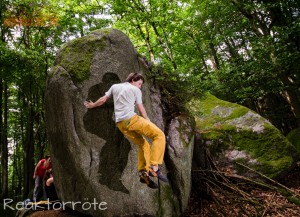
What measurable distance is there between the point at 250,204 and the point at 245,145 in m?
2.18

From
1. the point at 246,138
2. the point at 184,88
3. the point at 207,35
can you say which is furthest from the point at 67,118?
the point at 207,35

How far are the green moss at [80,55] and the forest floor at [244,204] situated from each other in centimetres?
373

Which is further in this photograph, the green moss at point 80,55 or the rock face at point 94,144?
the green moss at point 80,55

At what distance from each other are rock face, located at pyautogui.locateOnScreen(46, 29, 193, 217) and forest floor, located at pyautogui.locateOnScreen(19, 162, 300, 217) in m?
0.84

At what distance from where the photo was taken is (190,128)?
7.51 m

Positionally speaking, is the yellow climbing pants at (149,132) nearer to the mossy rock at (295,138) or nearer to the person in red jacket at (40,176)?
the person in red jacket at (40,176)

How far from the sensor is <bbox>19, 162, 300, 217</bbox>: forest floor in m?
6.61

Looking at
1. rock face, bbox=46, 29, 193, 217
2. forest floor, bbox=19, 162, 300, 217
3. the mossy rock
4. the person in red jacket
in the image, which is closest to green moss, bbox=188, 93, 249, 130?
forest floor, bbox=19, 162, 300, 217

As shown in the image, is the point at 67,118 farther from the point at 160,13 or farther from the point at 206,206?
the point at 160,13

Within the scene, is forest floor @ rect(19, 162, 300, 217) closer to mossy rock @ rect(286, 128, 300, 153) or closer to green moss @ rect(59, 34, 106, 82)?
mossy rock @ rect(286, 128, 300, 153)

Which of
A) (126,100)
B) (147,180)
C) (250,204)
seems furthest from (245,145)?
(126,100)

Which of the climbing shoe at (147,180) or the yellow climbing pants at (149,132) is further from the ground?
the yellow climbing pants at (149,132)

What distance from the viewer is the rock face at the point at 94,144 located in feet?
18.9

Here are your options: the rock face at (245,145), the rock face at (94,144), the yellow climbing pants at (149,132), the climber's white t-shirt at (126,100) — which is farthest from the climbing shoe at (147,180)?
the rock face at (245,145)
